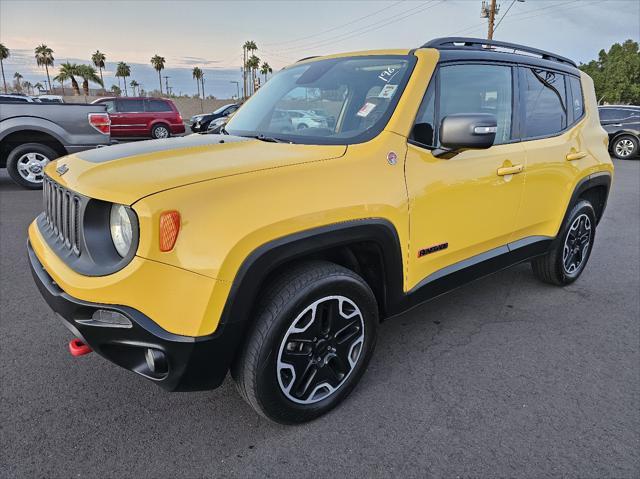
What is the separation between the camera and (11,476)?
2012 mm

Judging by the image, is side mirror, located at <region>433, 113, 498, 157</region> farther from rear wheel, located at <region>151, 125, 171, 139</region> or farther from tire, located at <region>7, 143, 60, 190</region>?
rear wheel, located at <region>151, 125, 171, 139</region>

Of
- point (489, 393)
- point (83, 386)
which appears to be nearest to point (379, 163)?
point (489, 393)

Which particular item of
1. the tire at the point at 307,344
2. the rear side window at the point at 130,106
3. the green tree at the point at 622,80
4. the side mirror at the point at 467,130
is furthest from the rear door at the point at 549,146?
the green tree at the point at 622,80

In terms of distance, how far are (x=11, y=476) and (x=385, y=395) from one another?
1.81 m

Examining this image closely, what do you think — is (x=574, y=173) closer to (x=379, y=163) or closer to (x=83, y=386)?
(x=379, y=163)

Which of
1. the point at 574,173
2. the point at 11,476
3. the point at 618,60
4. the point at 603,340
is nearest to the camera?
the point at 11,476

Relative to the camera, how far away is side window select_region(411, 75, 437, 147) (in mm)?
2547

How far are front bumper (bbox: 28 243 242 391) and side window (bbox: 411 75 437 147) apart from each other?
1417 millimetres

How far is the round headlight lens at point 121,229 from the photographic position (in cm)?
189

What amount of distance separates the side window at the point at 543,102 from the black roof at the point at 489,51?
0.09 metres

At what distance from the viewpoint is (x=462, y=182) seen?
273cm

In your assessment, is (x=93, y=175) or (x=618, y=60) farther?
(x=618, y=60)

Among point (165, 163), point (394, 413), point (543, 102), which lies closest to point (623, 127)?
point (543, 102)

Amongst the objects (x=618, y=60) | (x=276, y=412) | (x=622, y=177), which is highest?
(x=618, y=60)
